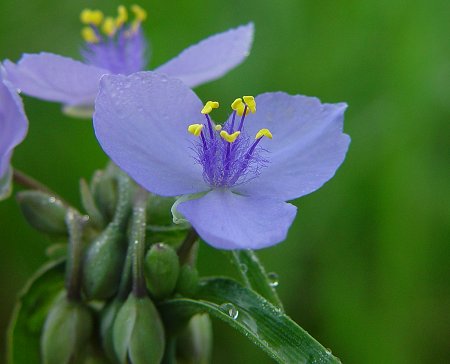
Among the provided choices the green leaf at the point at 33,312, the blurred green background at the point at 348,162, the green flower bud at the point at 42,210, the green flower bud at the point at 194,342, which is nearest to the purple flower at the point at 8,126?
the green flower bud at the point at 42,210

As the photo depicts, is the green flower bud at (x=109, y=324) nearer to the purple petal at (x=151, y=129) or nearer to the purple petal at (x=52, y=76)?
the purple petal at (x=151, y=129)

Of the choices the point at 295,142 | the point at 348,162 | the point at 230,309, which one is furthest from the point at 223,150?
the point at 348,162

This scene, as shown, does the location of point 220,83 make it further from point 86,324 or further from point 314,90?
point 86,324

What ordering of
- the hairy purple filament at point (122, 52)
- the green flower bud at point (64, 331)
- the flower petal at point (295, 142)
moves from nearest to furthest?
1. the flower petal at point (295, 142)
2. the green flower bud at point (64, 331)
3. the hairy purple filament at point (122, 52)

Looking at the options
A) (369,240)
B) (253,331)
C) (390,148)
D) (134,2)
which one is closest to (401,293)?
(369,240)

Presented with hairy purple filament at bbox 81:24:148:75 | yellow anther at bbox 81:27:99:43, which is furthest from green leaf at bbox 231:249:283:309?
yellow anther at bbox 81:27:99:43

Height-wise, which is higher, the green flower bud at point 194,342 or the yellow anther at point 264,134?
the yellow anther at point 264,134
